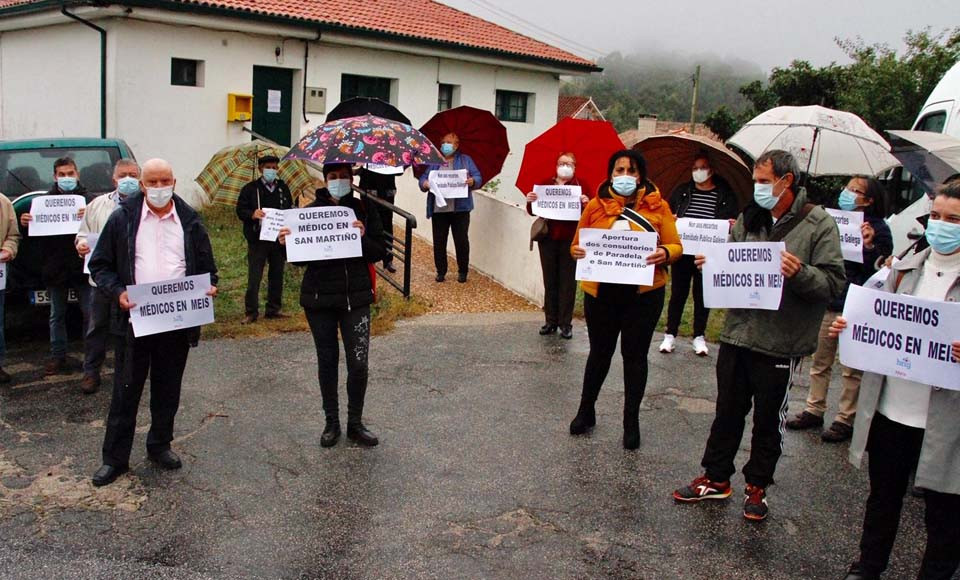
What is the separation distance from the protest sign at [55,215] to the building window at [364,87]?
13.0m

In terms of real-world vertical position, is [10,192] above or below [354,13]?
below

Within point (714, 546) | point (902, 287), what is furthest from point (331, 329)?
point (902, 287)

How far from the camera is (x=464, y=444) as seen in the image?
20.6 ft

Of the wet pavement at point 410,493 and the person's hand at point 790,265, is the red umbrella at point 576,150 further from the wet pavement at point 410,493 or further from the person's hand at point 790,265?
the person's hand at point 790,265

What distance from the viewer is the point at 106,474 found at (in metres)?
5.39

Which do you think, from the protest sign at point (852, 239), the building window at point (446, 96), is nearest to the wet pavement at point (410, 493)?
the protest sign at point (852, 239)

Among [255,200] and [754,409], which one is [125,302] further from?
[255,200]

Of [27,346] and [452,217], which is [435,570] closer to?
[27,346]

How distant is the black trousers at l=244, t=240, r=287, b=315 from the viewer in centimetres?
945

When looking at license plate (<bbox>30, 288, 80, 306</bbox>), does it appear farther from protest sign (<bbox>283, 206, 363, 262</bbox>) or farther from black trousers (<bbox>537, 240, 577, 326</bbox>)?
black trousers (<bbox>537, 240, 577, 326</bbox>)

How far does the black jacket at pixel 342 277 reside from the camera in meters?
5.93

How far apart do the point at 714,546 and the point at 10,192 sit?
7114mm

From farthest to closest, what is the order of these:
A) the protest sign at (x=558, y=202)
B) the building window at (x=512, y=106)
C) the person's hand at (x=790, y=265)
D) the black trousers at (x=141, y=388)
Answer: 1. the building window at (x=512, y=106)
2. the protest sign at (x=558, y=202)
3. the black trousers at (x=141, y=388)
4. the person's hand at (x=790, y=265)

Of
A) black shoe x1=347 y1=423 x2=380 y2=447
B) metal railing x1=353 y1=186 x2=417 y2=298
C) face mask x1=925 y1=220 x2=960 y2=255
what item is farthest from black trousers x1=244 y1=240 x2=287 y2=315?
face mask x1=925 y1=220 x2=960 y2=255
